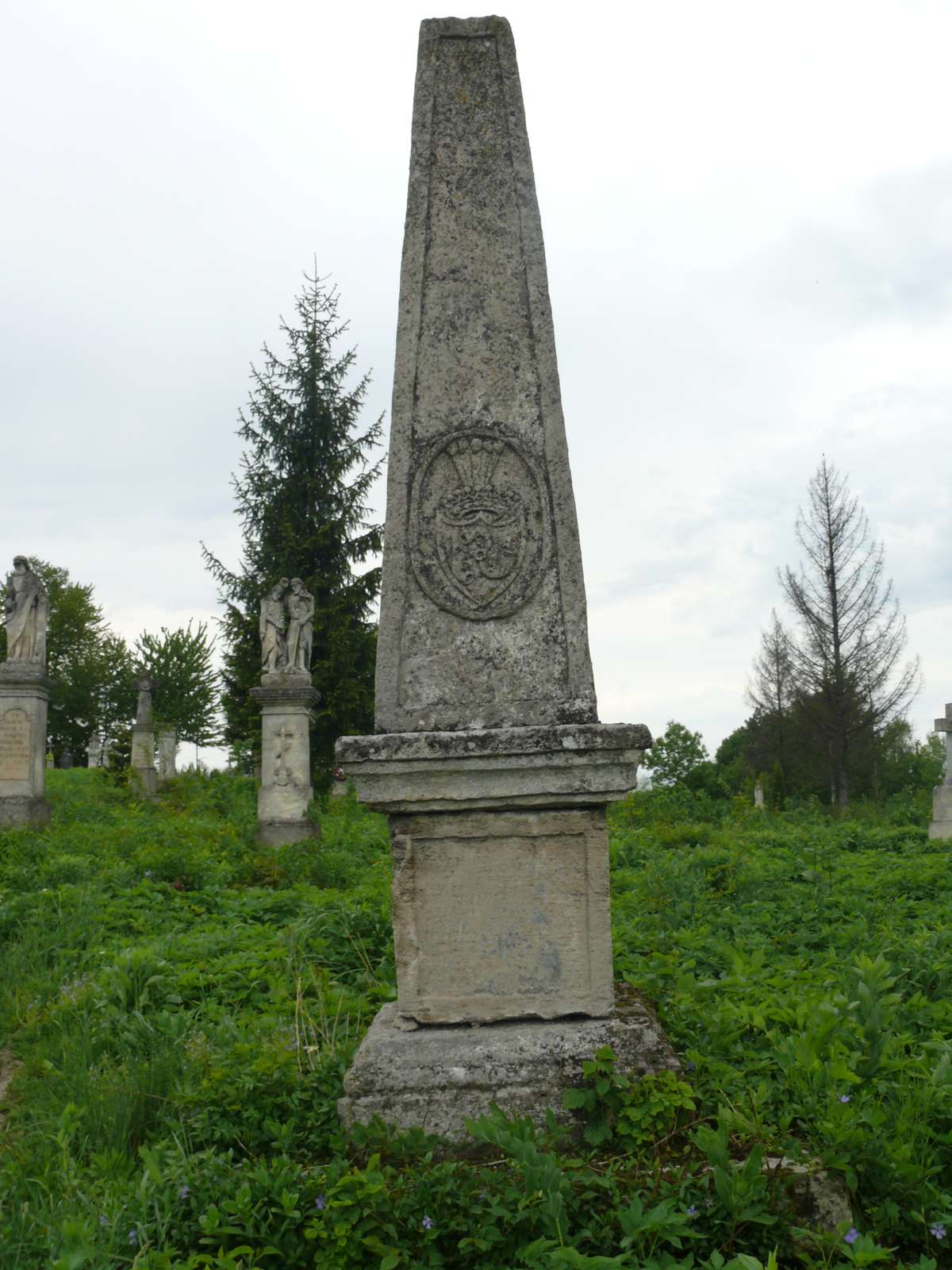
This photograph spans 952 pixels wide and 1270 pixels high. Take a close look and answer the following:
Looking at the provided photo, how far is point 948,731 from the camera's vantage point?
52.4 feet

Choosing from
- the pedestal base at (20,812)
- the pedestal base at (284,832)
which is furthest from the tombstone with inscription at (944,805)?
the pedestal base at (20,812)

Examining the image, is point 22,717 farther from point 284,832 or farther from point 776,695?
point 776,695

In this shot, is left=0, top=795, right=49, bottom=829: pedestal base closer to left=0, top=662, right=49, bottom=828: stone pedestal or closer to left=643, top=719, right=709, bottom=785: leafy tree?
left=0, top=662, right=49, bottom=828: stone pedestal

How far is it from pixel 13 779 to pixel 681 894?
9.61 meters

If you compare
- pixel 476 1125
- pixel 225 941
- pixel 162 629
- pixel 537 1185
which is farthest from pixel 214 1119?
pixel 162 629

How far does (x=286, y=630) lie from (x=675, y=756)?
6.77 m

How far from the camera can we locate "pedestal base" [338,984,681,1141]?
316 centimetres

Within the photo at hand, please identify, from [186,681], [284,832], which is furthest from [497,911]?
[186,681]

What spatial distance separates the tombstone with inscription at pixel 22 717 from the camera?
43.9 feet

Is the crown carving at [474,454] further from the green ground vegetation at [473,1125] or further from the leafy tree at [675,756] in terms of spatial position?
the leafy tree at [675,756]

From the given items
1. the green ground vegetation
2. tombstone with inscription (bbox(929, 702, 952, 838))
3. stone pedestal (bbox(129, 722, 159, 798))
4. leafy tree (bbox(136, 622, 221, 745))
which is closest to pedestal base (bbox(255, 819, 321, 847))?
the green ground vegetation

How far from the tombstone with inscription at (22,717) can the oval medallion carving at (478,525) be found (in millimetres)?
11235

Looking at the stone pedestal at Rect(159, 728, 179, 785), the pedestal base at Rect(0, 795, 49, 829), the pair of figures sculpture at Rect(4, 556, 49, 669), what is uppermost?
the pair of figures sculpture at Rect(4, 556, 49, 669)

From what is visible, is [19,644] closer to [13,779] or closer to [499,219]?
[13,779]
